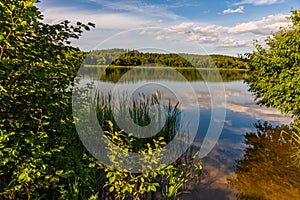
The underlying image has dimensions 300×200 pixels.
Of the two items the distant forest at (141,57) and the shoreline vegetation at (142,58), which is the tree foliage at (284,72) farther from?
the distant forest at (141,57)

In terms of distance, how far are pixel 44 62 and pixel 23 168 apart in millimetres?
1347

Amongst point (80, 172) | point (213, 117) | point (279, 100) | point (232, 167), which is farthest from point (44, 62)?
point (213, 117)

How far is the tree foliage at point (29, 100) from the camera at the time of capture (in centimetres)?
258

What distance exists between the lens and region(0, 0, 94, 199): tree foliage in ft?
8.46

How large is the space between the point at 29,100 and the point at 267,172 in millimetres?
6680

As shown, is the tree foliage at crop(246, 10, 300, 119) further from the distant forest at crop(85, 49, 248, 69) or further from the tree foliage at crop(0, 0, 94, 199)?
the tree foliage at crop(0, 0, 94, 199)

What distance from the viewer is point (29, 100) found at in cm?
306

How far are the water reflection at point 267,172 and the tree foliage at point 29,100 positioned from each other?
4520mm

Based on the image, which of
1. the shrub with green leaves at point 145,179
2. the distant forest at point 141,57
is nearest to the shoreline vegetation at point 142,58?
the distant forest at point 141,57

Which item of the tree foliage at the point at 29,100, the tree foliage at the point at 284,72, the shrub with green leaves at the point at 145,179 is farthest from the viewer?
the tree foliage at the point at 284,72

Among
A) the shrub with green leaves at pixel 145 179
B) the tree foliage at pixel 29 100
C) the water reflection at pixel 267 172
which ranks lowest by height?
the water reflection at pixel 267 172

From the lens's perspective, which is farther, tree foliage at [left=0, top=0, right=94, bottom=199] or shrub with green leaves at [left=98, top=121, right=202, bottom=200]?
shrub with green leaves at [left=98, top=121, right=202, bottom=200]

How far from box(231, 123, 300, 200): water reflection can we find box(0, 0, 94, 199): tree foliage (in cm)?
452

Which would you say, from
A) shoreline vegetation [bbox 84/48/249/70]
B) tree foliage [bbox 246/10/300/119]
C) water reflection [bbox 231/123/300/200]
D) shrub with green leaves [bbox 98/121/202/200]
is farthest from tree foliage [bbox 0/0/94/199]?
tree foliage [bbox 246/10/300/119]
